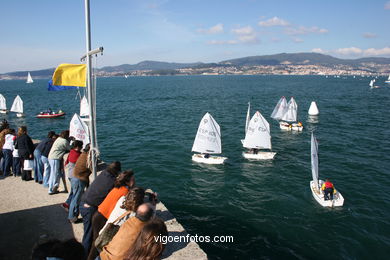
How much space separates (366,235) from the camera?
15.2 m

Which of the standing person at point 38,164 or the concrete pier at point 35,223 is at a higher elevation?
the standing person at point 38,164

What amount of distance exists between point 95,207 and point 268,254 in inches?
372

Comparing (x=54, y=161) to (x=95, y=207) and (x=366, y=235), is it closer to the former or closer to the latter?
(x=95, y=207)

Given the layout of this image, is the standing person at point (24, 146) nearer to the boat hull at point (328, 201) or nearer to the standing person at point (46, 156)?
the standing person at point (46, 156)

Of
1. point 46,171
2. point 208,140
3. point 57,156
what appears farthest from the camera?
point 208,140

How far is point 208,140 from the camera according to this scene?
84.7 feet

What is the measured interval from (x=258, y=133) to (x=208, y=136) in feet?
18.6

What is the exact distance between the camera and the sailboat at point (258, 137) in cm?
2744

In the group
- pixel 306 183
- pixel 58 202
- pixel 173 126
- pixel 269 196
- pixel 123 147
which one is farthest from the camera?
pixel 173 126

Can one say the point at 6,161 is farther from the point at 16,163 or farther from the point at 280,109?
the point at 280,109

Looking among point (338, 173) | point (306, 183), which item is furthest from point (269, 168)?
point (338, 173)

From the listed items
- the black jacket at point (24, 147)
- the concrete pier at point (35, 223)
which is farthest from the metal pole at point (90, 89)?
the black jacket at point (24, 147)

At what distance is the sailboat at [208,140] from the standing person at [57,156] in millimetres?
15752

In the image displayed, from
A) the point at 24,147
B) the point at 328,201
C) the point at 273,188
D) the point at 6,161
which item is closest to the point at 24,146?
the point at 24,147
